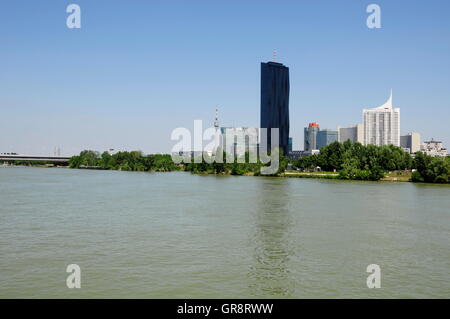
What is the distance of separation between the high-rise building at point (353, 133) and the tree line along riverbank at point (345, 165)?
253ft

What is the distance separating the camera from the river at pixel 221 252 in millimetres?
9477

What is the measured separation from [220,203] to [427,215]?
11.6 meters

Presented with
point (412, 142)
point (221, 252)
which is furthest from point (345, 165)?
point (412, 142)

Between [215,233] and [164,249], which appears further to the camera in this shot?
[215,233]

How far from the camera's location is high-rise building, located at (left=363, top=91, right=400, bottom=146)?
148m

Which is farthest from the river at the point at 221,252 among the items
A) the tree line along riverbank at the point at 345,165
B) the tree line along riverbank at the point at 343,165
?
the tree line along riverbank at the point at 345,165

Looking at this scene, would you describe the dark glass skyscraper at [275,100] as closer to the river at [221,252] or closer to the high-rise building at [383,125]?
the high-rise building at [383,125]

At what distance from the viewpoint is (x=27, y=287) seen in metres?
9.31

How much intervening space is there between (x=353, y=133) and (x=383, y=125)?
31.8 metres

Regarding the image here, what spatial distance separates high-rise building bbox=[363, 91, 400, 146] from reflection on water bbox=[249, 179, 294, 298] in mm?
138467

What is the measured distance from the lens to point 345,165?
204ft

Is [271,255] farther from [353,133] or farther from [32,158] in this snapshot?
[353,133]
